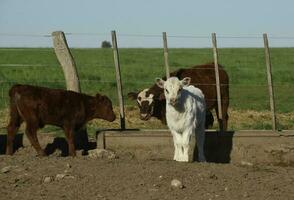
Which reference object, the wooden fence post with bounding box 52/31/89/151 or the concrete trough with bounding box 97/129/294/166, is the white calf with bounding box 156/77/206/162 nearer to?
the concrete trough with bounding box 97/129/294/166

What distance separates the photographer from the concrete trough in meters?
13.5

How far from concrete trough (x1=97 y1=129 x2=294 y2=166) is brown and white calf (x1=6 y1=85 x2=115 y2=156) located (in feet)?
1.91

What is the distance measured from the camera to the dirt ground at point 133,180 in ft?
30.7

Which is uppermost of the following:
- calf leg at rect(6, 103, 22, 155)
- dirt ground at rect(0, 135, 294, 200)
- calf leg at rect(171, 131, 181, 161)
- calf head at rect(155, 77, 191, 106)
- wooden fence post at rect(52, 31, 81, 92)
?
wooden fence post at rect(52, 31, 81, 92)

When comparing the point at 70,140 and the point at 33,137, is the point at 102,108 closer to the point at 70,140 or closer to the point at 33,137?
the point at 70,140

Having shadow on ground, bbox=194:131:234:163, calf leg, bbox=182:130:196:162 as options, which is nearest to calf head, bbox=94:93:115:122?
shadow on ground, bbox=194:131:234:163

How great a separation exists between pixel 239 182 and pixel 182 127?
270cm

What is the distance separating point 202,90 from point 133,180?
6907 millimetres

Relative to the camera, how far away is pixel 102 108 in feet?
46.4

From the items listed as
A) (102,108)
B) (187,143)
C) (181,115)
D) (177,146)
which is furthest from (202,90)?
(187,143)

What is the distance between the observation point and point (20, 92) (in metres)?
12.9

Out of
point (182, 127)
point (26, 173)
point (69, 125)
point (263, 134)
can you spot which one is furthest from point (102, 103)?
point (26, 173)

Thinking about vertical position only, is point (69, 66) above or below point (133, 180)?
above

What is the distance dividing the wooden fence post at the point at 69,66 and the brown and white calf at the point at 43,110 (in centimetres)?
55
